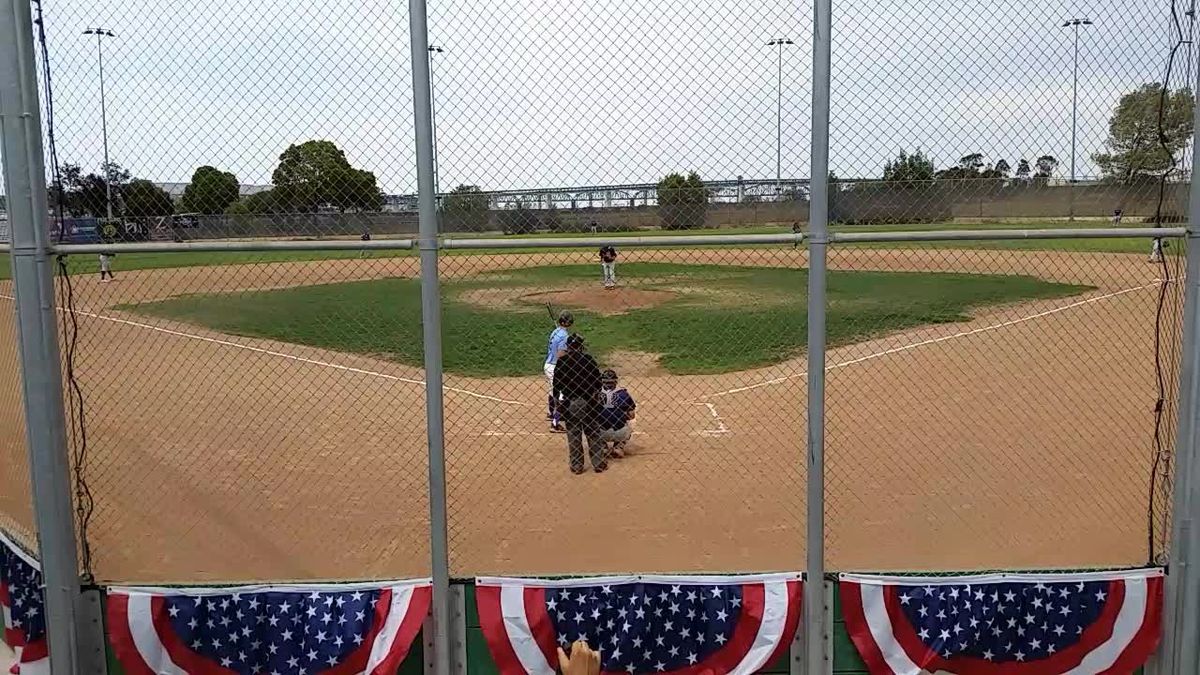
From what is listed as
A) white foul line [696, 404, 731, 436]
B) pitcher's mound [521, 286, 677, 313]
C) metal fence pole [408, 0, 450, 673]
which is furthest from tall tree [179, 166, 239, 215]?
pitcher's mound [521, 286, 677, 313]

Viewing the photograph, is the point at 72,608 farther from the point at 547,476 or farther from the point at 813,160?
the point at 547,476

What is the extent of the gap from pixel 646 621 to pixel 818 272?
74.3 inches

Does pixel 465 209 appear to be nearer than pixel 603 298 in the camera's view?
Yes

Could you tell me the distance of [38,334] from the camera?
4336 millimetres

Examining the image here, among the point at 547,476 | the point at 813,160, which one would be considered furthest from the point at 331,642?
the point at 547,476

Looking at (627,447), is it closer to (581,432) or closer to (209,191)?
(581,432)

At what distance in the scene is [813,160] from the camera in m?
4.15

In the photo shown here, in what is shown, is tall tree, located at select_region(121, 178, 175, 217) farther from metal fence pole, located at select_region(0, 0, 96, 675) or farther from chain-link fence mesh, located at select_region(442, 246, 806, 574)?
chain-link fence mesh, located at select_region(442, 246, 806, 574)

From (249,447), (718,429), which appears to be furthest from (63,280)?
(718,429)

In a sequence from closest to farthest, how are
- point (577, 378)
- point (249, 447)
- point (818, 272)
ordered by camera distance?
point (818, 272), point (577, 378), point (249, 447)

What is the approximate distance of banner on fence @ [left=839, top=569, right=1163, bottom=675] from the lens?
14.6 feet

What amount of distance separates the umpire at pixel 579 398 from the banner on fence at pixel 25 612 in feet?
15.7

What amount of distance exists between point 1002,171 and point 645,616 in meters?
2.91

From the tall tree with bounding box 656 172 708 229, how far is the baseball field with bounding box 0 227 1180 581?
1.57ft
